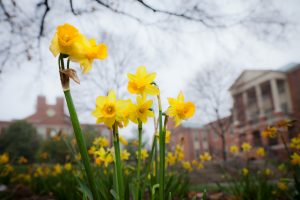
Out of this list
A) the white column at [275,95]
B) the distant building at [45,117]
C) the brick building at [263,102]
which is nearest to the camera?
the brick building at [263,102]

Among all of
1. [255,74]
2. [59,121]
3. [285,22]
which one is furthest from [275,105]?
[59,121]

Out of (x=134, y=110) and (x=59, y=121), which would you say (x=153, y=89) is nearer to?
A: (x=134, y=110)

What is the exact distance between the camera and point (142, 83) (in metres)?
1.05

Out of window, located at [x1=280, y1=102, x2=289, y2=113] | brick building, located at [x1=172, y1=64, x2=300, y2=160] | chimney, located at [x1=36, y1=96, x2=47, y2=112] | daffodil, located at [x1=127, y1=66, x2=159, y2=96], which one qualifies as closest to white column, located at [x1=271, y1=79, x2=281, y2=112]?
brick building, located at [x1=172, y1=64, x2=300, y2=160]

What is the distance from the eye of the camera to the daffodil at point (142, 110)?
1039mm

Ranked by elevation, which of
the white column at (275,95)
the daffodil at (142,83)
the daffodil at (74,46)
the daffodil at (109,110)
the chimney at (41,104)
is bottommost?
the daffodil at (109,110)

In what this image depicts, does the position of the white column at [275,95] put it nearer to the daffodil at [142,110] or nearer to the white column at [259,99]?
the white column at [259,99]

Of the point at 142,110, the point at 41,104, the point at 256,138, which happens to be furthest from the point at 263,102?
the point at 41,104

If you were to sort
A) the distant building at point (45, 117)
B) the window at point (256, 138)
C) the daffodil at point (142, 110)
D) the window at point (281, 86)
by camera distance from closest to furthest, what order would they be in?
1. the daffodil at point (142, 110)
2. the window at point (281, 86)
3. the window at point (256, 138)
4. the distant building at point (45, 117)

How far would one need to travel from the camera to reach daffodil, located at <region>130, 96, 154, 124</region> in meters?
1.04

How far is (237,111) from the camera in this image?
70.9 feet

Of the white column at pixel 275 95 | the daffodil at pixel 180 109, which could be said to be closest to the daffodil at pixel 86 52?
the daffodil at pixel 180 109

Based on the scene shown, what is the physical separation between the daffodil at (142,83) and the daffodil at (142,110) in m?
0.03

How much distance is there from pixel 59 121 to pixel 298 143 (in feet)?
124
